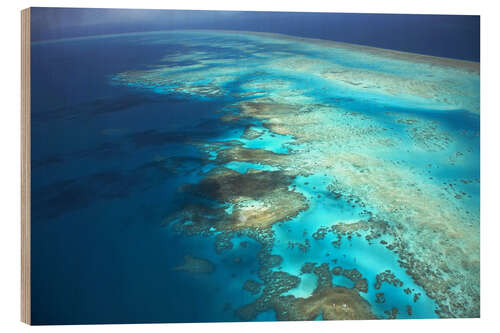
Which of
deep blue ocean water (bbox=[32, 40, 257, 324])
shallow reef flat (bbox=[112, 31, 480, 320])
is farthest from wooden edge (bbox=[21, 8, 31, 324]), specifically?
shallow reef flat (bbox=[112, 31, 480, 320])

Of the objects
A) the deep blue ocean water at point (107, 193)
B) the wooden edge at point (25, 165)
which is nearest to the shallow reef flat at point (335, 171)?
the deep blue ocean water at point (107, 193)

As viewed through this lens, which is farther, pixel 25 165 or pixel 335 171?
pixel 335 171

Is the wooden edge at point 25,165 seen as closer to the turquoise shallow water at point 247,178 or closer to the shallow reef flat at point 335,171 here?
the turquoise shallow water at point 247,178

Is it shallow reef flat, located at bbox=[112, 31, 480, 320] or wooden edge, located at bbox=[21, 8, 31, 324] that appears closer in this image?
shallow reef flat, located at bbox=[112, 31, 480, 320]

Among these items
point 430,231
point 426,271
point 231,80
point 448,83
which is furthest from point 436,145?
point 231,80

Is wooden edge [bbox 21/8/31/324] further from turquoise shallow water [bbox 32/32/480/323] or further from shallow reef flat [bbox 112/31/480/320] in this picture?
shallow reef flat [bbox 112/31/480/320]

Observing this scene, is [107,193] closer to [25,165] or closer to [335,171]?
[25,165]

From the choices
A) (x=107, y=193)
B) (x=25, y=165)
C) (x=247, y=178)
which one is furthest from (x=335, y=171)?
(x=25, y=165)

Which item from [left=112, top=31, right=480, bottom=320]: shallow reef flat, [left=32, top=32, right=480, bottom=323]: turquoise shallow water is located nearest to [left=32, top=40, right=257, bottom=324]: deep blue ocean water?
[left=32, top=32, right=480, bottom=323]: turquoise shallow water
